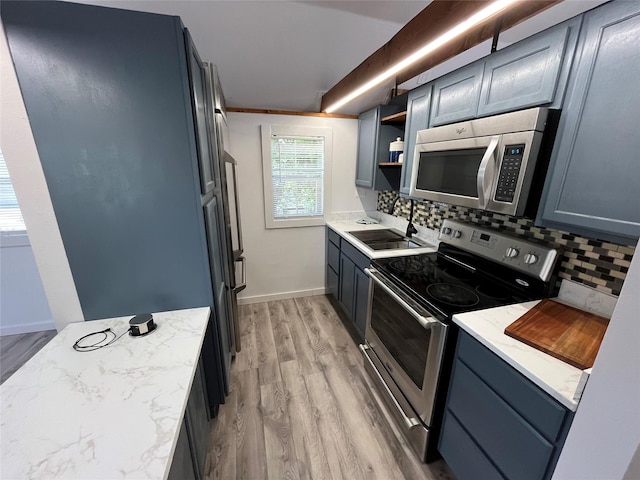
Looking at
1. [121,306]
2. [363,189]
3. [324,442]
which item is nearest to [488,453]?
[324,442]

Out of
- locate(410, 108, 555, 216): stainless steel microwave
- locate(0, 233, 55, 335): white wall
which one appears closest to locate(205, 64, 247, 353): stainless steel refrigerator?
locate(410, 108, 555, 216): stainless steel microwave

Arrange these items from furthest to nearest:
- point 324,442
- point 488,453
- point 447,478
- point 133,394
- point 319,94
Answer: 1. point 319,94
2. point 324,442
3. point 447,478
4. point 488,453
5. point 133,394

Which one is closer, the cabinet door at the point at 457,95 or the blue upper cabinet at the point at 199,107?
the blue upper cabinet at the point at 199,107

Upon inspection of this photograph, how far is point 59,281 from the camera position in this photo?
120cm

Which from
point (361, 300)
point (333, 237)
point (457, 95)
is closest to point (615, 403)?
point (457, 95)

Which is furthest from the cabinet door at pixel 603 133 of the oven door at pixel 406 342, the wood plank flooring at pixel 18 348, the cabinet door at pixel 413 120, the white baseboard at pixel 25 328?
the white baseboard at pixel 25 328

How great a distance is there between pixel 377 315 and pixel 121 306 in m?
1.55

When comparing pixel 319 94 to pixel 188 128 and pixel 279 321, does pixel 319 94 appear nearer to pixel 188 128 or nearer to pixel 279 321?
pixel 188 128

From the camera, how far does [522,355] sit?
94 centimetres

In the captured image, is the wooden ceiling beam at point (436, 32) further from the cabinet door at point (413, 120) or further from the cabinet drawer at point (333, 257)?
the cabinet drawer at point (333, 257)

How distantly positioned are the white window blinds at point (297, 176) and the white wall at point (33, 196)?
191cm

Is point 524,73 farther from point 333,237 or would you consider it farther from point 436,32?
point 333,237

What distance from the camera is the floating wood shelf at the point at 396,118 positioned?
220 cm

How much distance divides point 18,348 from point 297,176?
3.07 m
